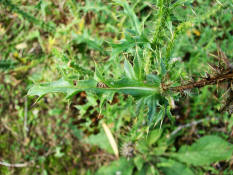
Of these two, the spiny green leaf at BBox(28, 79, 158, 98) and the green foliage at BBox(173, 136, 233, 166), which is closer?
the spiny green leaf at BBox(28, 79, 158, 98)

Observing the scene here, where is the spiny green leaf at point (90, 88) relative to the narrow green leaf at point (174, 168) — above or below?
above

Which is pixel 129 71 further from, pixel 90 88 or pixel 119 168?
pixel 119 168

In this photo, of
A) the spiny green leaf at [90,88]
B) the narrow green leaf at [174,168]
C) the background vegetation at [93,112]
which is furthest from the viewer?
the narrow green leaf at [174,168]

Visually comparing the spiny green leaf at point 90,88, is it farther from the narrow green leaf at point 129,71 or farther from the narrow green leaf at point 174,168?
the narrow green leaf at point 174,168

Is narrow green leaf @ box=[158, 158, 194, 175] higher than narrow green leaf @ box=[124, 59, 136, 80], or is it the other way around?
narrow green leaf @ box=[124, 59, 136, 80]

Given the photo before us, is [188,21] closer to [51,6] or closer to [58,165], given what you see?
[51,6]

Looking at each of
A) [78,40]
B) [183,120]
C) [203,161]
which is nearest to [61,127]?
[78,40]

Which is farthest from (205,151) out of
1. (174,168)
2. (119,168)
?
(119,168)

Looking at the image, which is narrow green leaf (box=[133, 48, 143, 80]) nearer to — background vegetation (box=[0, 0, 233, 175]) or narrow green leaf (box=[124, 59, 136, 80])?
narrow green leaf (box=[124, 59, 136, 80])

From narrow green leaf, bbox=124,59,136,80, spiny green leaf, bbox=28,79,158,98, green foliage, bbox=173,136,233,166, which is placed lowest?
green foliage, bbox=173,136,233,166

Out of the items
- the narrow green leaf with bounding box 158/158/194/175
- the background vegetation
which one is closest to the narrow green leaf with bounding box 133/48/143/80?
the background vegetation

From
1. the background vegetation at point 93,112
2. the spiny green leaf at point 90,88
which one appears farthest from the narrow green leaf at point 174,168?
the spiny green leaf at point 90,88

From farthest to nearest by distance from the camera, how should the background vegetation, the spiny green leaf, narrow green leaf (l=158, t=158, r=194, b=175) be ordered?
→ 1. narrow green leaf (l=158, t=158, r=194, b=175)
2. the background vegetation
3. the spiny green leaf
